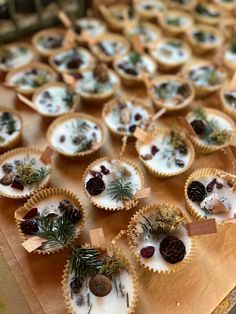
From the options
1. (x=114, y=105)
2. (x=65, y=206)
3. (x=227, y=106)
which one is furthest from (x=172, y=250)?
(x=227, y=106)

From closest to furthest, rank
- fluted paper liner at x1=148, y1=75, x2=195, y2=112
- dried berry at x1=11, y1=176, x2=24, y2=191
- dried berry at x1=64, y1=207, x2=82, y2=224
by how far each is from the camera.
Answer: dried berry at x1=64, y1=207, x2=82, y2=224
dried berry at x1=11, y1=176, x2=24, y2=191
fluted paper liner at x1=148, y1=75, x2=195, y2=112

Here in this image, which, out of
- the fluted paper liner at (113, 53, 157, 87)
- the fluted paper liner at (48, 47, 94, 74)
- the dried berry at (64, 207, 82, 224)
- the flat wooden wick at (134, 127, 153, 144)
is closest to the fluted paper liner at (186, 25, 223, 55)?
the fluted paper liner at (113, 53, 157, 87)

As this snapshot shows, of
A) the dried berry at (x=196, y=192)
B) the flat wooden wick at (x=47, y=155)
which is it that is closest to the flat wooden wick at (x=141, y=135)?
the dried berry at (x=196, y=192)

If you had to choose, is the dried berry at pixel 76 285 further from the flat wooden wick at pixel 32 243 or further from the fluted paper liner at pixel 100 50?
the fluted paper liner at pixel 100 50

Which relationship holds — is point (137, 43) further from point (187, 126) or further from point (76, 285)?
point (76, 285)

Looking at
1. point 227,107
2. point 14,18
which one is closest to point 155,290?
point 227,107

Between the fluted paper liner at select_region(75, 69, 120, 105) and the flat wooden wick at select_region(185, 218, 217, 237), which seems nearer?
the flat wooden wick at select_region(185, 218, 217, 237)

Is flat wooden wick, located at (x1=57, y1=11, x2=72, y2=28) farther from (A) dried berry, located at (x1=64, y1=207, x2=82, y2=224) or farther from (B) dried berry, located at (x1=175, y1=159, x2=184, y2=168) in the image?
(A) dried berry, located at (x1=64, y1=207, x2=82, y2=224)
